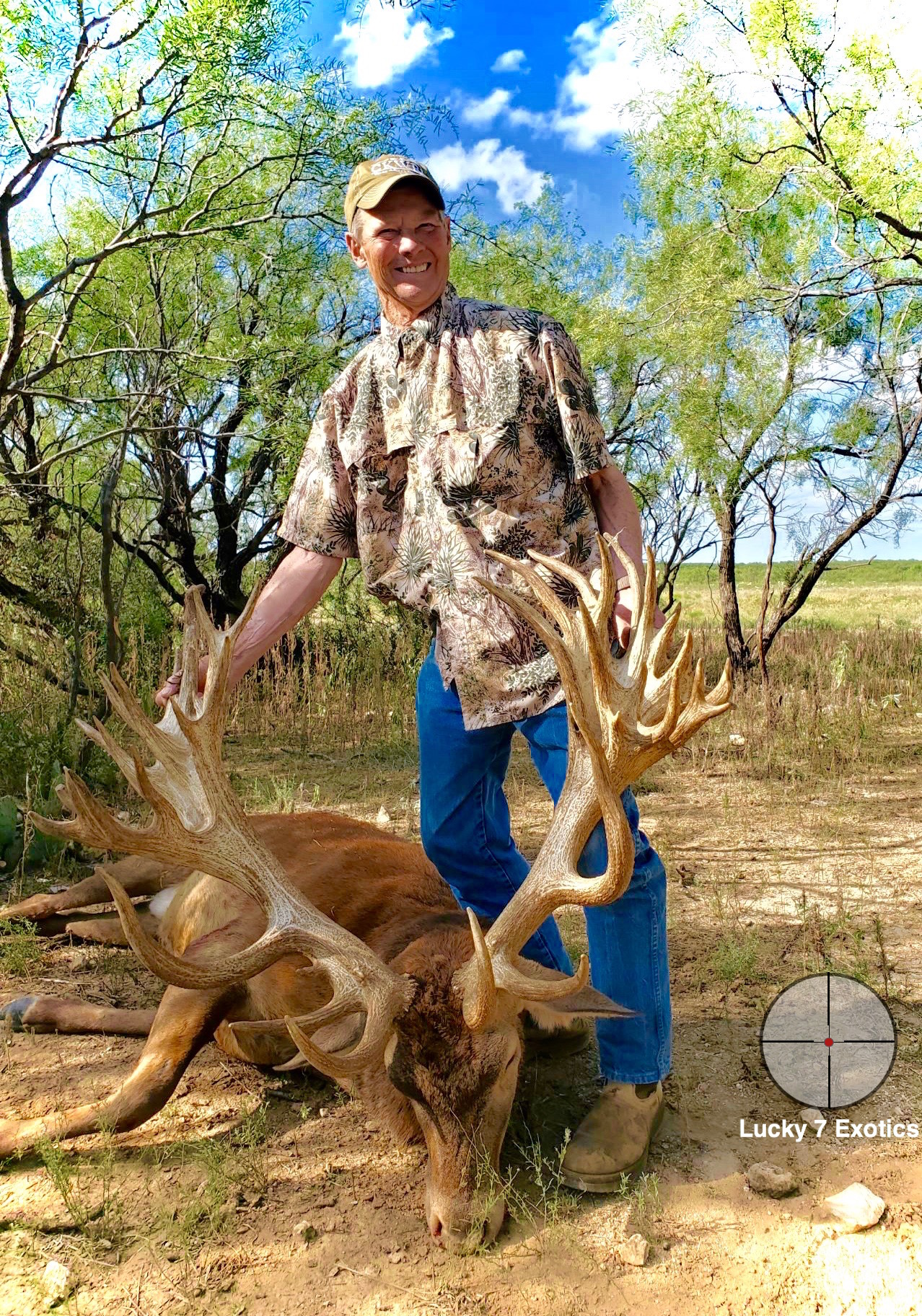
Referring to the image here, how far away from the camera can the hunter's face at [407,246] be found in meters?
2.90

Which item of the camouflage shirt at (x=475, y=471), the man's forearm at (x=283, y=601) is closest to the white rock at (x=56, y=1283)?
the man's forearm at (x=283, y=601)

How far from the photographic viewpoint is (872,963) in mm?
3898

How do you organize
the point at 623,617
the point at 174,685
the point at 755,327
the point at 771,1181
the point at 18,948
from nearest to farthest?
the point at 771,1181 < the point at 623,617 < the point at 174,685 < the point at 18,948 < the point at 755,327

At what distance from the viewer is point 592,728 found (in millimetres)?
2572

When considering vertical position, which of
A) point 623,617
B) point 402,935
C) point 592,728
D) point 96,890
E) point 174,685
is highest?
point 623,617

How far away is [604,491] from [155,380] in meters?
5.57

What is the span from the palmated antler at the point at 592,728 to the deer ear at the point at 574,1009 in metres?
0.08

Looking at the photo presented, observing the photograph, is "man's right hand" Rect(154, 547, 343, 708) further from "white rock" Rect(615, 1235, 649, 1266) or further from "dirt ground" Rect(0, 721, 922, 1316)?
"white rock" Rect(615, 1235, 649, 1266)

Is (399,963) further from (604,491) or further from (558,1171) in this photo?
(604,491)

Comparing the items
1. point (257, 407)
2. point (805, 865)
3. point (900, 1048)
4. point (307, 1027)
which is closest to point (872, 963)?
point (900, 1048)

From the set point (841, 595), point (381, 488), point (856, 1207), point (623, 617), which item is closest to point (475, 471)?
point (381, 488)

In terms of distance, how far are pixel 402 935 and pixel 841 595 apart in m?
42.4

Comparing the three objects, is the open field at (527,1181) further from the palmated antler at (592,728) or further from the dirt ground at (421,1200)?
the palmated antler at (592,728)

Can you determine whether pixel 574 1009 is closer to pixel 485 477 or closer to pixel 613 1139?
pixel 613 1139
